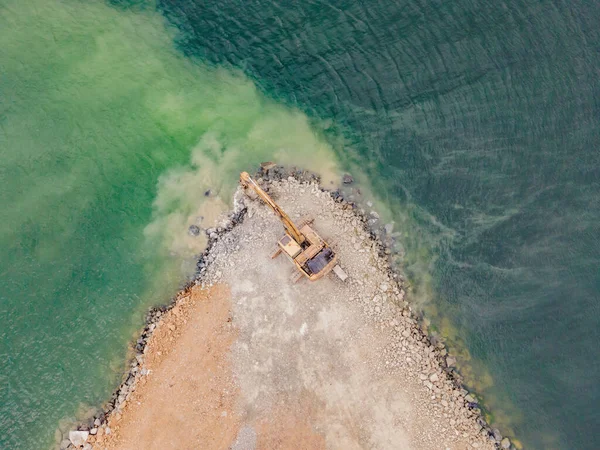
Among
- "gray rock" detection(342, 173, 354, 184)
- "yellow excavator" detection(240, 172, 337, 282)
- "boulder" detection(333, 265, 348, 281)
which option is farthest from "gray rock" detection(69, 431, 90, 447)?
"gray rock" detection(342, 173, 354, 184)

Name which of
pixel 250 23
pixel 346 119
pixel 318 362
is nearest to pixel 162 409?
pixel 318 362

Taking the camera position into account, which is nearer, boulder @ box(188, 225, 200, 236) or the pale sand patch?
the pale sand patch

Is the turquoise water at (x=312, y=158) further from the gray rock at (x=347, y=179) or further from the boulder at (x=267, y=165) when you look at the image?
the gray rock at (x=347, y=179)

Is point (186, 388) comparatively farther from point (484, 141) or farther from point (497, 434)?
point (484, 141)

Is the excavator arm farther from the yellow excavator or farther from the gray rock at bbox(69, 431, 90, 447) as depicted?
the gray rock at bbox(69, 431, 90, 447)

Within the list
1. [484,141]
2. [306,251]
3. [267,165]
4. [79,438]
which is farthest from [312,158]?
[79,438]

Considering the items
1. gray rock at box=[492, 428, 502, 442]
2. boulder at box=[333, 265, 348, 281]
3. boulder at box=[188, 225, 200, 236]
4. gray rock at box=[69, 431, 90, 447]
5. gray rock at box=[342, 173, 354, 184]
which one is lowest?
gray rock at box=[492, 428, 502, 442]

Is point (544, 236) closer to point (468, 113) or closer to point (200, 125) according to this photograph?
point (468, 113)

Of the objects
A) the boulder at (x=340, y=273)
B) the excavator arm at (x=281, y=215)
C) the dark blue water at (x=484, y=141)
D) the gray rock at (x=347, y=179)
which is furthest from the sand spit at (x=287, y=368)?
the gray rock at (x=347, y=179)
